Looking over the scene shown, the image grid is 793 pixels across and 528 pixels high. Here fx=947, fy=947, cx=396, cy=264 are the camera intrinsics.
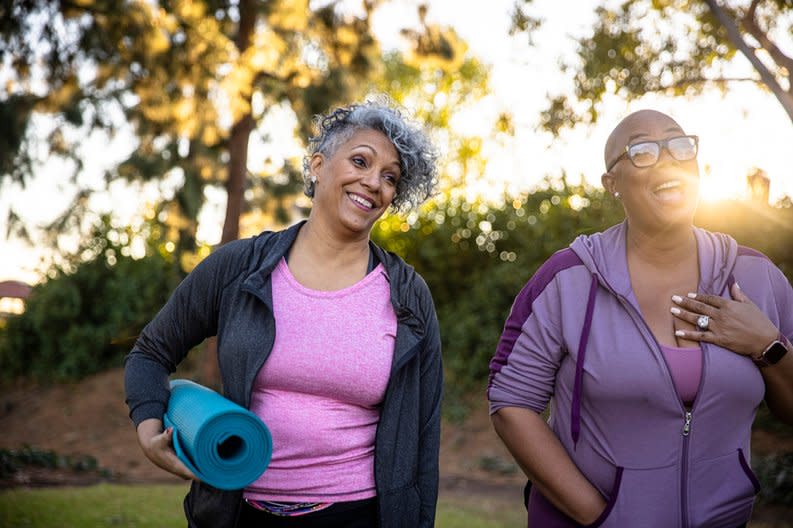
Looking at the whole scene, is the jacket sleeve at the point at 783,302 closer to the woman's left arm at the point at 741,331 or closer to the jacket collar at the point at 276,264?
the woman's left arm at the point at 741,331

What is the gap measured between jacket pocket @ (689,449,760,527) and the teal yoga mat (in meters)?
1.24

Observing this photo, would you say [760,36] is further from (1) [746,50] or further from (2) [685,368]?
(2) [685,368]

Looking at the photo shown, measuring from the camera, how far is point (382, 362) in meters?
3.02

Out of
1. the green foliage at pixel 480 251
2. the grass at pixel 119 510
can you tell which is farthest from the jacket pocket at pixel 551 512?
A: the green foliage at pixel 480 251

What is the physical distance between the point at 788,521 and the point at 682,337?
548 centimetres

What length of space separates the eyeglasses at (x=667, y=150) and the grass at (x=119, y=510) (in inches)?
207

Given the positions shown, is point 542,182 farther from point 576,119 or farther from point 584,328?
point 584,328

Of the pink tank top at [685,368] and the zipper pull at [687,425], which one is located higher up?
the pink tank top at [685,368]

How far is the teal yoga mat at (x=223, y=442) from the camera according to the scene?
8.73 feet

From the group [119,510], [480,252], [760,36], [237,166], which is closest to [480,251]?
[480,252]

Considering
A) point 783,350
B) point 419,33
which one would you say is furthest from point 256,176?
point 783,350

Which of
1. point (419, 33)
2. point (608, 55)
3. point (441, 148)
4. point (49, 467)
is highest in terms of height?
point (419, 33)

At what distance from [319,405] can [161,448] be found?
0.49 meters

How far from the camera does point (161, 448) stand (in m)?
2.81
